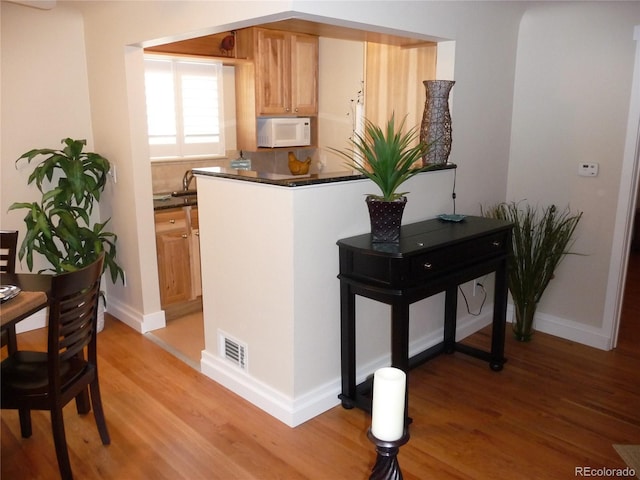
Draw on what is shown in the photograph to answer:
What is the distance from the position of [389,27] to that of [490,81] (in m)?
1.11

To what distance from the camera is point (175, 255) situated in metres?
4.02

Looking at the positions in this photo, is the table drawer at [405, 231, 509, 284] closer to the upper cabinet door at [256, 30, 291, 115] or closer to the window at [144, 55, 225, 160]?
the upper cabinet door at [256, 30, 291, 115]

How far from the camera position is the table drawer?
251cm

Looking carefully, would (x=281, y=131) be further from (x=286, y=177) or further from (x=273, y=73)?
(x=286, y=177)

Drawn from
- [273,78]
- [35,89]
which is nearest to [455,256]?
[273,78]

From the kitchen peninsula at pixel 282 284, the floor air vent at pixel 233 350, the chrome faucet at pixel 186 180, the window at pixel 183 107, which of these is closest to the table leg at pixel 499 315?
the kitchen peninsula at pixel 282 284

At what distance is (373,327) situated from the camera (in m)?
3.03

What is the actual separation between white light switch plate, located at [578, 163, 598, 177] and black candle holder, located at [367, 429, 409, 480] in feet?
10.1

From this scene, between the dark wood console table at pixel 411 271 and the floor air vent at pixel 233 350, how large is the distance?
57cm

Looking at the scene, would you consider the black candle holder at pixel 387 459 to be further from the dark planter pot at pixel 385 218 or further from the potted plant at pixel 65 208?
the potted plant at pixel 65 208

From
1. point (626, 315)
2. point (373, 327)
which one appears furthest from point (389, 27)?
point (626, 315)

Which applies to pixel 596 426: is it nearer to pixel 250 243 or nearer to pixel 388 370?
pixel 250 243

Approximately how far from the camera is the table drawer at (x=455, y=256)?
251 cm

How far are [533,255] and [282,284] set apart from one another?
6.24 feet
